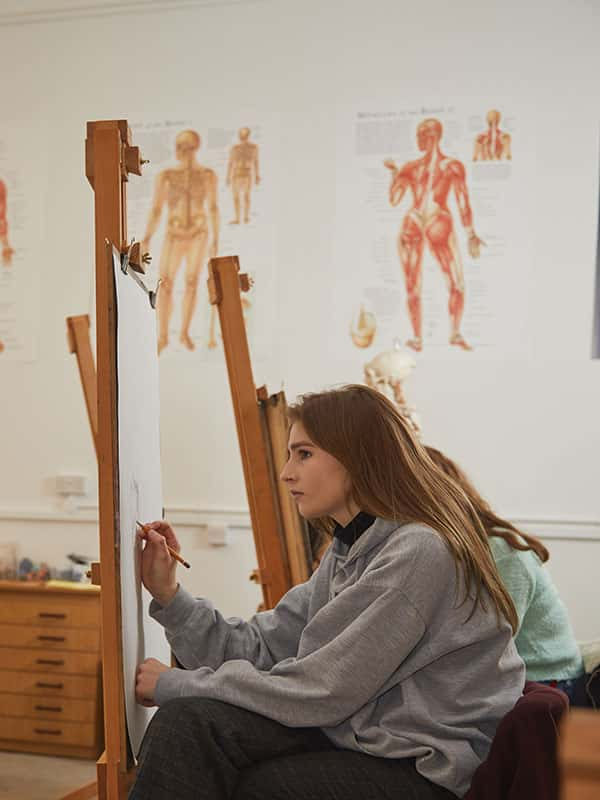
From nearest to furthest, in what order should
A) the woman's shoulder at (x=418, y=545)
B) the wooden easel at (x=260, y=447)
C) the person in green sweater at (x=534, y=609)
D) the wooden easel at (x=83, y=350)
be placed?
the woman's shoulder at (x=418, y=545) → the person in green sweater at (x=534, y=609) → the wooden easel at (x=260, y=447) → the wooden easel at (x=83, y=350)

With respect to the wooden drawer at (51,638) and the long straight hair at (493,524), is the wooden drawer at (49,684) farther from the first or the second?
the long straight hair at (493,524)

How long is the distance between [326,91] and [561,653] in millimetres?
2661

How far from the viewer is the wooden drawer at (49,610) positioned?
12.8 feet

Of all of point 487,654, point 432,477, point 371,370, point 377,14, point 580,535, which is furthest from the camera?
point 377,14

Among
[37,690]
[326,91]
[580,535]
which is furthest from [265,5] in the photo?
[37,690]

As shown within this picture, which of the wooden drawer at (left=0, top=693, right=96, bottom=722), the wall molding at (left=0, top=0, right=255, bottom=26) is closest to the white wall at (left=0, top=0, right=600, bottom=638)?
the wall molding at (left=0, top=0, right=255, bottom=26)

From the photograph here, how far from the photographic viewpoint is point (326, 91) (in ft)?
14.3

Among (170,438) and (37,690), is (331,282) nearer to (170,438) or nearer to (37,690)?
(170,438)

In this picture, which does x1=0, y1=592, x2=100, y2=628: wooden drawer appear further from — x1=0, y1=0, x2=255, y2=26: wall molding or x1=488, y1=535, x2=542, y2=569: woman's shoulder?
x1=0, y1=0, x2=255, y2=26: wall molding

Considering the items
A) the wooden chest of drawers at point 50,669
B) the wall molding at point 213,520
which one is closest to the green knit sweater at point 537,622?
the wall molding at point 213,520

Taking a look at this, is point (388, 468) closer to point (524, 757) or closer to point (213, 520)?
point (524, 757)

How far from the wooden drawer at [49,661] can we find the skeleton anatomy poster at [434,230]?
5.36 ft

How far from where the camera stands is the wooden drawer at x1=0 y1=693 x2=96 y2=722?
3838 millimetres

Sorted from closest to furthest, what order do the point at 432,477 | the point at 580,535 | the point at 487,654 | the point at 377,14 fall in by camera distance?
the point at 487,654 < the point at 432,477 < the point at 580,535 < the point at 377,14
